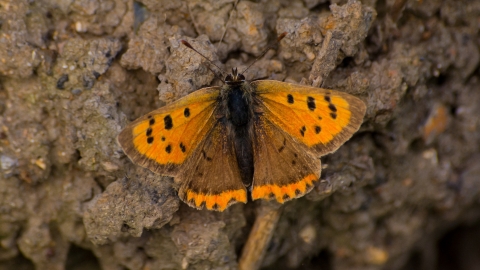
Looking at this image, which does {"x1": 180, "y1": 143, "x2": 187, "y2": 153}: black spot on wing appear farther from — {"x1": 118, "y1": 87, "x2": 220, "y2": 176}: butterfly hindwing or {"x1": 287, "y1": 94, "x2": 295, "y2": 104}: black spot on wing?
{"x1": 287, "y1": 94, "x2": 295, "y2": 104}: black spot on wing

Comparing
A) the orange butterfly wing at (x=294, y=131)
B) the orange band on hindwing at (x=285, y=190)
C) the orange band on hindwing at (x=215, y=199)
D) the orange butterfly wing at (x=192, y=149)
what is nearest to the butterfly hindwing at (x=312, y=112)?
the orange butterfly wing at (x=294, y=131)

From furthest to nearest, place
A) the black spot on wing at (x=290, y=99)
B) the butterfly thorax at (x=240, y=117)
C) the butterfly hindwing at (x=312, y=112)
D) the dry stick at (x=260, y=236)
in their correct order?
1. the dry stick at (x=260, y=236)
2. the butterfly thorax at (x=240, y=117)
3. the black spot on wing at (x=290, y=99)
4. the butterfly hindwing at (x=312, y=112)

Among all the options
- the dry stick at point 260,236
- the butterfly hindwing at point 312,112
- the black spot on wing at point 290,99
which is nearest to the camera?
the butterfly hindwing at point 312,112

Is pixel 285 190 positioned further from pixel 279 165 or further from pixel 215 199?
pixel 215 199

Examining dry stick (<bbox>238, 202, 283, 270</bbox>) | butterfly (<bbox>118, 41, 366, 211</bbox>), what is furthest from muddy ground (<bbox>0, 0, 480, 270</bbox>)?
butterfly (<bbox>118, 41, 366, 211</bbox>)

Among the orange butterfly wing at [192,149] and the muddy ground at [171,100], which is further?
the muddy ground at [171,100]

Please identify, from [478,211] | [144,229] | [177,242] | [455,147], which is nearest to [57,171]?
[144,229]

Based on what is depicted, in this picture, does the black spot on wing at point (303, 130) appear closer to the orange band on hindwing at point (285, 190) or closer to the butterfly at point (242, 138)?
the butterfly at point (242, 138)
